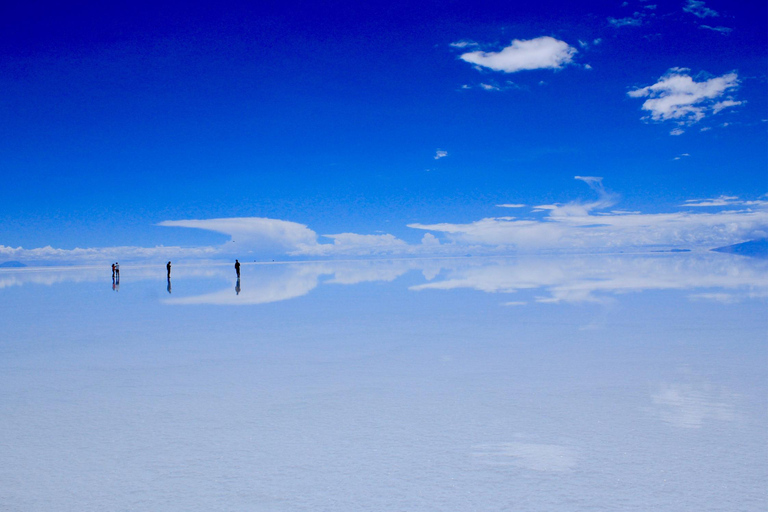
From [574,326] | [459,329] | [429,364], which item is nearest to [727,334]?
[574,326]

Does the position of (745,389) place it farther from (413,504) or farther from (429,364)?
(413,504)

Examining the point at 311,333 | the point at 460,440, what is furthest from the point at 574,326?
the point at 460,440

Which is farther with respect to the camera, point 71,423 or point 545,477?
point 71,423

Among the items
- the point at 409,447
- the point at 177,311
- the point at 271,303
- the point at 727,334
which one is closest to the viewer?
the point at 409,447

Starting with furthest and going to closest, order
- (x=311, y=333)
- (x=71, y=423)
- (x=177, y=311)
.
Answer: (x=177, y=311), (x=311, y=333), (x=71, y=423)

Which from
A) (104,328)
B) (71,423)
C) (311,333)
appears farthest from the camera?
(104,328)

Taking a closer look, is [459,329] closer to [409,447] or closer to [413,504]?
[409,447]
